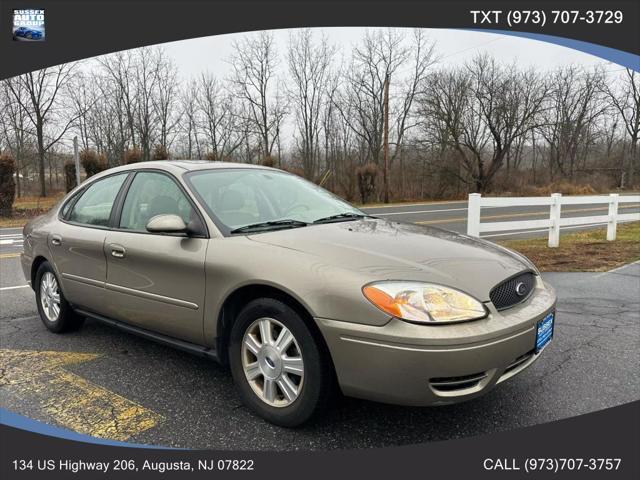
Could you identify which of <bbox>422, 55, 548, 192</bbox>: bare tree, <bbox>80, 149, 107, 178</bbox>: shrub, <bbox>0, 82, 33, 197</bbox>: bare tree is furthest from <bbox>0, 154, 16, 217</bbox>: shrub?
<bbox>422, 55, 548, 192</bbox>: bare tree

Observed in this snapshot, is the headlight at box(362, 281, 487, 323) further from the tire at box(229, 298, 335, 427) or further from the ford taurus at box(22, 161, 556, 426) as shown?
the tire at box(229, 298, 335, 427)

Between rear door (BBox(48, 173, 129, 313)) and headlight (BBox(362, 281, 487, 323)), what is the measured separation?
2496 mm

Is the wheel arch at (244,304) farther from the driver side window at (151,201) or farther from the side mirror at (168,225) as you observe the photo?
the driver side window at (151,201)

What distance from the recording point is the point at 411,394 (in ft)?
7.97

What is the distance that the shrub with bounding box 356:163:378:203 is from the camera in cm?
2822

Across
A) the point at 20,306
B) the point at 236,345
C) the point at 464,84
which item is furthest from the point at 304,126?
the point at 236,345

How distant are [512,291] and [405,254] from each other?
678mm

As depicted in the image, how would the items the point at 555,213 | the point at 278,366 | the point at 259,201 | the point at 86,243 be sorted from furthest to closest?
the point at 555,213, the point at 86,243, the point at 259,201, the point at 278,366

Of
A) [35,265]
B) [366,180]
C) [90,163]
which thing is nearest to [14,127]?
[90,163]

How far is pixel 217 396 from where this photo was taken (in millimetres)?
3256

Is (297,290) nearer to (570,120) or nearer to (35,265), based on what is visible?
(35,265)

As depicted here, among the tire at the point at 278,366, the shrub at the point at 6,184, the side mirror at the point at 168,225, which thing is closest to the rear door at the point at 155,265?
the side mirror at the point at 168,225

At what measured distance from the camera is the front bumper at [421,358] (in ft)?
7.79

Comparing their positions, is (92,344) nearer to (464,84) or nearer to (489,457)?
(489,457)
